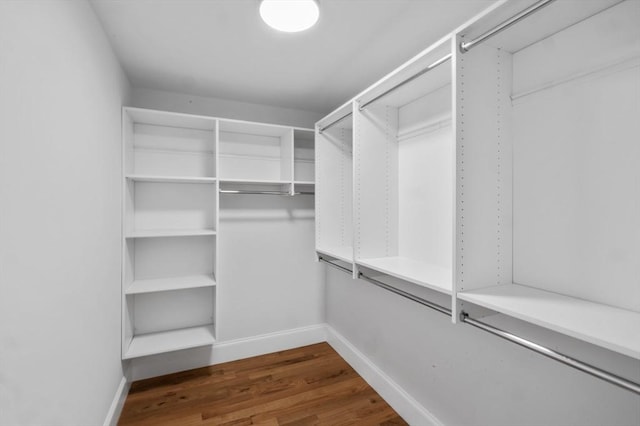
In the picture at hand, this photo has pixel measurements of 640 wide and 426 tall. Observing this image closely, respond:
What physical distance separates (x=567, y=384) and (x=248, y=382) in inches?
85.8

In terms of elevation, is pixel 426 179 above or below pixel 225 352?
above

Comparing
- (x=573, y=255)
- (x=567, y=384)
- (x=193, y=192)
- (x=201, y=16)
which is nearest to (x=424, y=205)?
(x=573, y=255)

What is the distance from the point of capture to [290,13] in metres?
1.44

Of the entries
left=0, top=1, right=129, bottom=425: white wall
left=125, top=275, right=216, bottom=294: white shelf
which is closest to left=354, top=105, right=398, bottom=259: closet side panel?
left=125, top=275, right=216, bottom=294: white shelf

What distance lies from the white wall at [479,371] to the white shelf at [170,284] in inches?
52.9

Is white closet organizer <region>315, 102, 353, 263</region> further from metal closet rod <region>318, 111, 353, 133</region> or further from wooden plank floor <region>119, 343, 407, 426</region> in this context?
wooden plank floor <region>119, 343, 407, 426</region>

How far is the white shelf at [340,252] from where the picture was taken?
2.14 m

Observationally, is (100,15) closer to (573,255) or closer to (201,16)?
(201,16)

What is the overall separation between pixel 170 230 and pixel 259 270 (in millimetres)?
908

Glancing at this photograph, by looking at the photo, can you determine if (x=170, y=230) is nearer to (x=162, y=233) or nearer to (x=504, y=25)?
(x=162, y=233)

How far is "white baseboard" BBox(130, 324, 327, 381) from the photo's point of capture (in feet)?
8.35

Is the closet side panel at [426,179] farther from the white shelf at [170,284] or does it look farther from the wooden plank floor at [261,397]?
the white shelf at [170,284]

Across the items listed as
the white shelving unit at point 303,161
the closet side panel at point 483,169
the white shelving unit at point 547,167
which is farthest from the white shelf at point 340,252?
the closet side panel at point 483,169

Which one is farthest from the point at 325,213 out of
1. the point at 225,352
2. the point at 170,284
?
the point at 225,352
